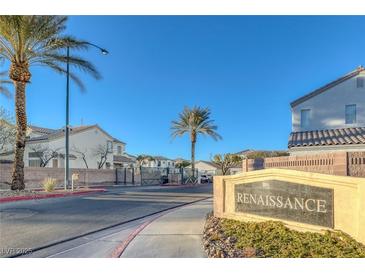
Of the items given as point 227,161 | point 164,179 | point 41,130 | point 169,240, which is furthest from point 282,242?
point 41,130

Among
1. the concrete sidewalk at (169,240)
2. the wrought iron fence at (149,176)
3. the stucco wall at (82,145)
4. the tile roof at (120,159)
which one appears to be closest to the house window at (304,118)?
the concrete sidewalk at (169,240)

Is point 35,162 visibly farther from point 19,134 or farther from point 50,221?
point 50,221

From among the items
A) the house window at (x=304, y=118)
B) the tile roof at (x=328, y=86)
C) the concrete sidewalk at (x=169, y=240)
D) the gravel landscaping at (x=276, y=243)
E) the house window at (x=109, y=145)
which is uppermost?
the tile roof at (x=328, y=86)

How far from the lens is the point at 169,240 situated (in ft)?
23.3

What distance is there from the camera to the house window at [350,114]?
19500 millimetres

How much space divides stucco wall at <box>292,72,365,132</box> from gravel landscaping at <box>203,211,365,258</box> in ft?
49.0

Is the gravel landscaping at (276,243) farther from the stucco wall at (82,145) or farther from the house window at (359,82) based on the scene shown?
the stucco wall at (82,145)

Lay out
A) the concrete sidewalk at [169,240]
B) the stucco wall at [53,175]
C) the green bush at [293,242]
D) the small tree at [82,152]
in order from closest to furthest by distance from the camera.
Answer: the green bush at [293,242] < the concrete sidewalk at [169,240] < the stucco wall at [53,175] < the small tree at [82,152]

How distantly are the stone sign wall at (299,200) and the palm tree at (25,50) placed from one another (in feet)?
44.0

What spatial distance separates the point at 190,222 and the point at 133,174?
2884cm

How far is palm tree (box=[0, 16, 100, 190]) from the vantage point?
16.9 m

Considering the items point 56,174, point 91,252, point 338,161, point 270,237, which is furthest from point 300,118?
point 56,174

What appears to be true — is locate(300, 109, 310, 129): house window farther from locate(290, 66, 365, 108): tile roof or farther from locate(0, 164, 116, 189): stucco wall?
locate(0, 164, 116, 189): stucco wall
